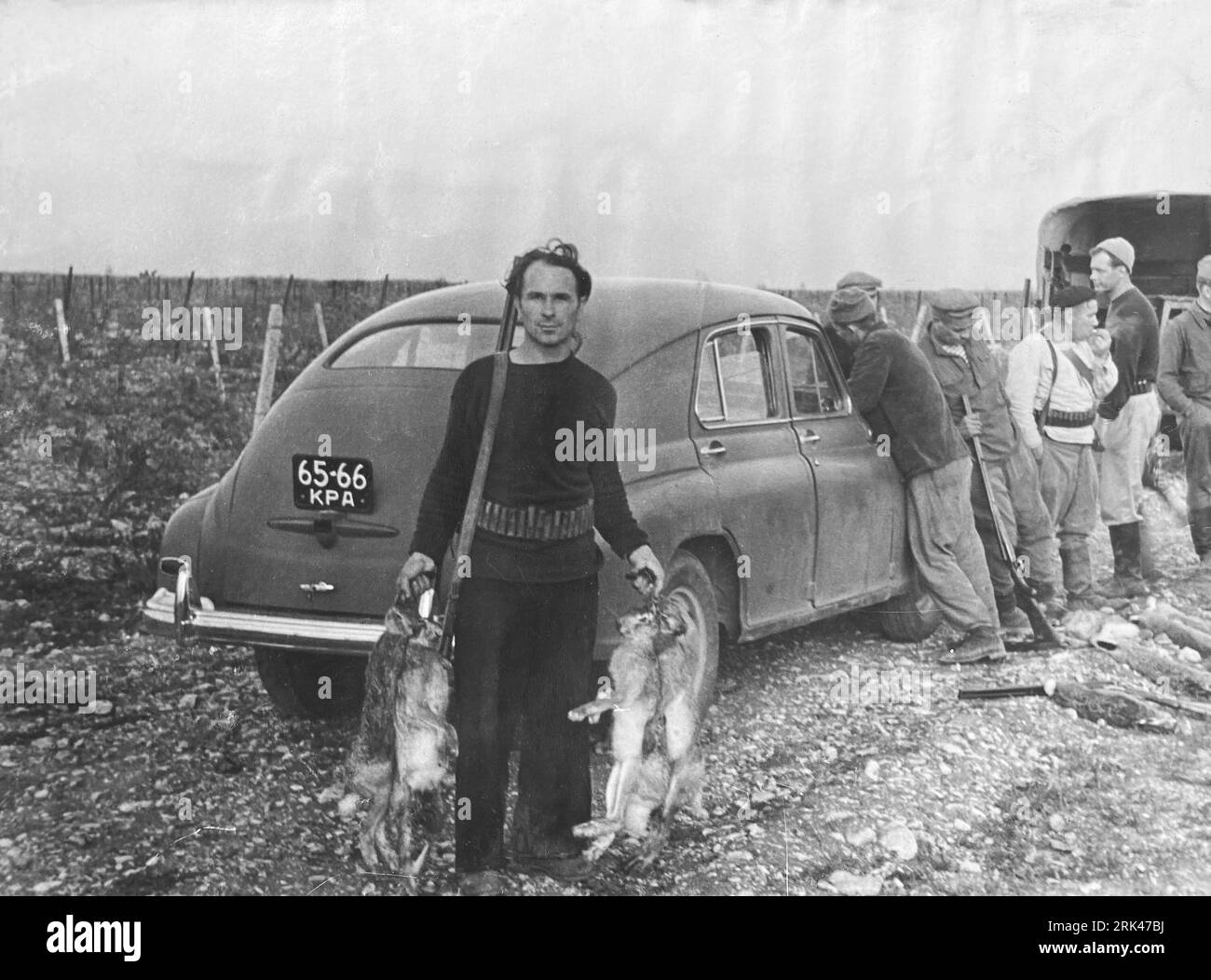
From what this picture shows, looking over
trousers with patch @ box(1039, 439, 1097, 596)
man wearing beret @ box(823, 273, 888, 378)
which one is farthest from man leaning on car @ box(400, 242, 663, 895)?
trousers with patch @ box(1039, 439, 1097, 596)

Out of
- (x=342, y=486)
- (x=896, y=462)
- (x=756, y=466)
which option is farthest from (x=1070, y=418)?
(x=342, y=486)

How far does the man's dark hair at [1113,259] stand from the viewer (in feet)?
16.1

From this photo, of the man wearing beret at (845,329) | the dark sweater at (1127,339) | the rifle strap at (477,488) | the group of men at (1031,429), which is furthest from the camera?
the dark sweater at (1127,339)

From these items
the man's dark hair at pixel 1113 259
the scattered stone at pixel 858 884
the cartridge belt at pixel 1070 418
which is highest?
the man's dark hair at pixel 1113 259

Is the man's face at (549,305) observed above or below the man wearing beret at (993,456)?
above

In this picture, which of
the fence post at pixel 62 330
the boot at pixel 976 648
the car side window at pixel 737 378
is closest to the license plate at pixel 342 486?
the car side window at pixel 737 378

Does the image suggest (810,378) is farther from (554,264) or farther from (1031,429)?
(554,264)

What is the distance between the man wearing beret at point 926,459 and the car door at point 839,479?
8 cm

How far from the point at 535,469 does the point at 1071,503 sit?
2.35 metres

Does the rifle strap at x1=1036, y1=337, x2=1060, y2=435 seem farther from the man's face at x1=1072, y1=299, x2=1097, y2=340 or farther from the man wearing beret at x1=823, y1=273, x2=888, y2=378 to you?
the man wearing beret at x1=823, y1=273, x2=888, y2=378

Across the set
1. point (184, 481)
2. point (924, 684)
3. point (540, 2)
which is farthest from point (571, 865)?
point (540, 2)

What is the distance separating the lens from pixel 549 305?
423cm

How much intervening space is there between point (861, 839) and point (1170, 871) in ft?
3.91

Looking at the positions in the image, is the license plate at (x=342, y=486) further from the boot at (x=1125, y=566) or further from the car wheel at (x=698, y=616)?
the boot at (x=1125, y=566)
